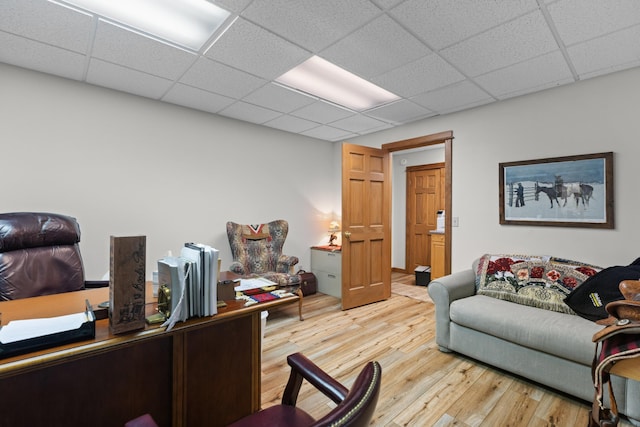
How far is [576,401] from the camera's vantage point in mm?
1956

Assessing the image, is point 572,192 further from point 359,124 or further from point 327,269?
point 327,269

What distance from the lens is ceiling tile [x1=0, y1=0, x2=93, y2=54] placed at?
1.83 meters

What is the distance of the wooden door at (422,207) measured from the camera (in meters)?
5.49

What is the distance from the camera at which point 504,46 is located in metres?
2.22

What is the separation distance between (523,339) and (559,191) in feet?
5.32

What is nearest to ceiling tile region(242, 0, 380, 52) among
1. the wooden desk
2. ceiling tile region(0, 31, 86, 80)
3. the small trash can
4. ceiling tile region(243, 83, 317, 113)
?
ceiling tile region(243, 83, 317, 113)

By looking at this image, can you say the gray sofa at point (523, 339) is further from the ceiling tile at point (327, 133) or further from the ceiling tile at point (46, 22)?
the ceiling tile at point (46, 22)

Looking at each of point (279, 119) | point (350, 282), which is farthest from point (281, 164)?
point (350, 282)

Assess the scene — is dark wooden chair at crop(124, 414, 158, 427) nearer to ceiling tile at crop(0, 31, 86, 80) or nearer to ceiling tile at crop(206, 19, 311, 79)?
ceiling tile at crop(206, 19, 311, 79)

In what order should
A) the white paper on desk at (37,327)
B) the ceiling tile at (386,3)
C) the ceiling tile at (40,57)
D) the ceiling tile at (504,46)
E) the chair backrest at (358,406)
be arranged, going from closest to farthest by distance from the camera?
the chair backrest at (358,406) → the white paper on desk at (37,327) → the ceiling tile at (386,3) → the ceiling tile at (504,46) → the ceiling tile at (40,57)

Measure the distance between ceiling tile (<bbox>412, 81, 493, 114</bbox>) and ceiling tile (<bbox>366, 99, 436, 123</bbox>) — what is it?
116mm

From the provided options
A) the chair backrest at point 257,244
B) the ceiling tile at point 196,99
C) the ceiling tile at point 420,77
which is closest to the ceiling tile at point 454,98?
the ceiling tile at point 420,77

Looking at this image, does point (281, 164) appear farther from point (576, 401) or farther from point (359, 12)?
point (576, 401)

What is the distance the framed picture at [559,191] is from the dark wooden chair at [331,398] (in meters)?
3.02
